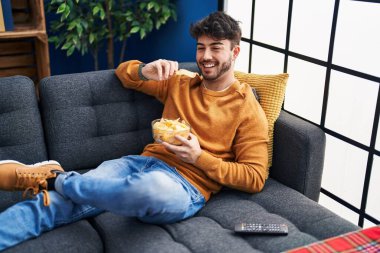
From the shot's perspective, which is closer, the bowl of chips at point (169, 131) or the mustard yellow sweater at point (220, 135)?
the bowl of chips at point (169, 131)

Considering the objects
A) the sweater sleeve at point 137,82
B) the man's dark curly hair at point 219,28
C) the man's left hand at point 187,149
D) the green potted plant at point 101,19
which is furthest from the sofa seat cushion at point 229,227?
the green potted plant at point 101,19

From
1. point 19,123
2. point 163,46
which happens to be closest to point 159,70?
point 19,123

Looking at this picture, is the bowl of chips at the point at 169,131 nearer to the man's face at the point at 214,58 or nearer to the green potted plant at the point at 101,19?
the man's face at the point at 214,58

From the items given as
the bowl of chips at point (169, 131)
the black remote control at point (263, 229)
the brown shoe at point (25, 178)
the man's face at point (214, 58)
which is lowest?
the black remote control at point (263, 229)

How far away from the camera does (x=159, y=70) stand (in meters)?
1.99

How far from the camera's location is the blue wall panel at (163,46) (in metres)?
3.08

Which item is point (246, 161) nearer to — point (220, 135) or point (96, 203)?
point (220, 135)

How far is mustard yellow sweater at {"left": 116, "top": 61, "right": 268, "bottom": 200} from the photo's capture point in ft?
5.98

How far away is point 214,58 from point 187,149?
Answer: 1.51 ft

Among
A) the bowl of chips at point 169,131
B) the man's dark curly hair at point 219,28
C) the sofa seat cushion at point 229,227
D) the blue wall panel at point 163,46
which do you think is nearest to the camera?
the sofa seat cushion at point 229,227

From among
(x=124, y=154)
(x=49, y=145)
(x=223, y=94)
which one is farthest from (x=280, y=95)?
(x=49, y=145)

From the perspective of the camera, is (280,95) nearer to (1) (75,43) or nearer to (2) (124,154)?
(2) (124,154)

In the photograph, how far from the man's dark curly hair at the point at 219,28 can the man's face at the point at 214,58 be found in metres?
0.02

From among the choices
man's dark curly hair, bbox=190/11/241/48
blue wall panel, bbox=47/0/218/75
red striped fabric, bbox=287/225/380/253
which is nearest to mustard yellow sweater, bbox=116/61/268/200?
man's dark curly hair, bbox=190/11/241/48
